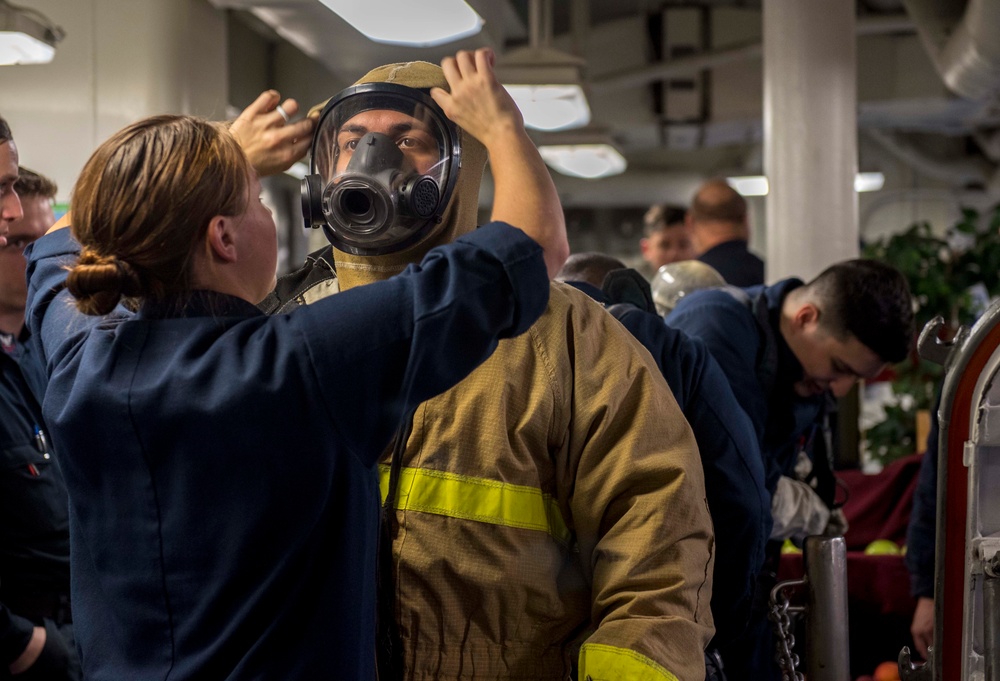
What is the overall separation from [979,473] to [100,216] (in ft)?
4.52

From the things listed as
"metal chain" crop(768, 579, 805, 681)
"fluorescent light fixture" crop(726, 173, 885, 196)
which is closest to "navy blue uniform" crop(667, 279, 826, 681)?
"metal chain" crop(768, 579, 805, 681)

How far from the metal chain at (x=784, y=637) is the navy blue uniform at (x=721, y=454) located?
0.56ft

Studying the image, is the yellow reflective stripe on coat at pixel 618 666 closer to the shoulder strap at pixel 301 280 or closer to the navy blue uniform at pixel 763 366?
the shoulder strap at pixel 301 280

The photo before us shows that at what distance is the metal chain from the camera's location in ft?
6.91

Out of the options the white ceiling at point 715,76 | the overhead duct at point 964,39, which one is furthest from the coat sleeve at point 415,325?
the white ceiling at point 715,76

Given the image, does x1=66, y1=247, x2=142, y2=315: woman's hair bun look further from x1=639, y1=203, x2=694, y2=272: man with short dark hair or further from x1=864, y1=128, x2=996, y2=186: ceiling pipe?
x1=864, y1=128, x2=996, y2=186: ceiling pipe

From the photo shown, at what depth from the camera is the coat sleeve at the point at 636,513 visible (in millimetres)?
1397

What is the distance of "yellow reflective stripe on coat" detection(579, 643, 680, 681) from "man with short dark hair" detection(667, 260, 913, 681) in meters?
1.34

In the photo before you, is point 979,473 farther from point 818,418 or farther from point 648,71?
point 648,71

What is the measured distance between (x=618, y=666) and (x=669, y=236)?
3.89 meters

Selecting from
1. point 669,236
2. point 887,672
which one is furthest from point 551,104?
point 887,672

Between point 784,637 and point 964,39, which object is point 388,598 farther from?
point 964,39

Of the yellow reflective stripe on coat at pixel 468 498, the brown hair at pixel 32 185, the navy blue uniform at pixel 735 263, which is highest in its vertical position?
the brown hair at pixel 32 185

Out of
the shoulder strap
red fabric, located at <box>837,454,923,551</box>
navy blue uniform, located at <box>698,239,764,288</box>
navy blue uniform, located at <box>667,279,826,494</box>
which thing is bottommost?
red fabric, located at <box>837,454,923,551</box>
